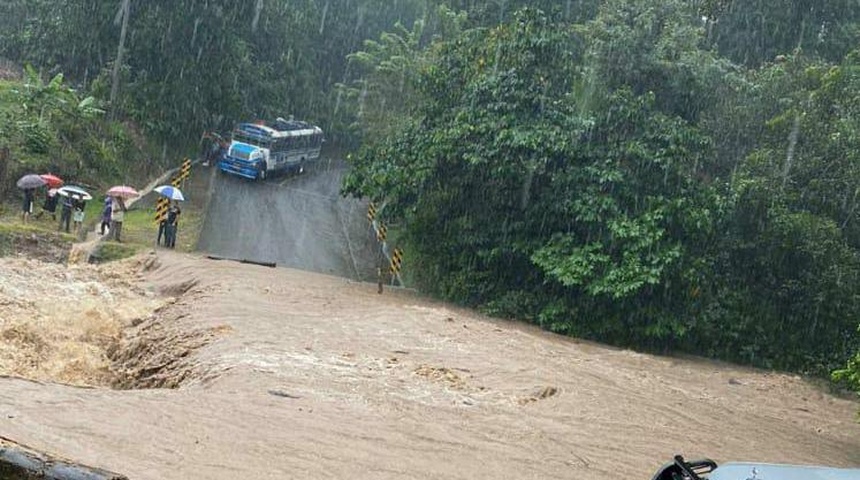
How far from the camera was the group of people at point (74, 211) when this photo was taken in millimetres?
24812

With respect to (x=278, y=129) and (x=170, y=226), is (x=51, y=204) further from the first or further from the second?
(x=278, y=129)

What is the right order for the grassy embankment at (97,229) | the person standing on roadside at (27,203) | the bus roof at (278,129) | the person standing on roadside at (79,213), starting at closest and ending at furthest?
1. the grassy embankment at (97,229)
2. the person standing on roadside at (79,213)
3. the person standing on roadside at (27,203)
4. the bus roof at (278,129)

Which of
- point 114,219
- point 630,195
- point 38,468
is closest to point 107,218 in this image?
point 114,219

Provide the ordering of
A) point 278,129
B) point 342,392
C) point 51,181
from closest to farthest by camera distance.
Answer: point 342,392 → point 51,181 → point 278,129

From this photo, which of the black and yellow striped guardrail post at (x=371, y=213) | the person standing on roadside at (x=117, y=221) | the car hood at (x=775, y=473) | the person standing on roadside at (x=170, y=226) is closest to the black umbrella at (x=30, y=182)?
the person standing on roadside at (x=117, y=221)

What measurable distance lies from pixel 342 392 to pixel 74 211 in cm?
1556

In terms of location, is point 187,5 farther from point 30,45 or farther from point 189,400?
point 189,400

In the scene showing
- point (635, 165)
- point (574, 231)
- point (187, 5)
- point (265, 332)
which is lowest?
point (265, 332)

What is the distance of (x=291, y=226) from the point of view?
3180 cm

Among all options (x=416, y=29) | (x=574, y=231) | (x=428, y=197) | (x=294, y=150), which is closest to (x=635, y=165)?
(x=574, y=231)

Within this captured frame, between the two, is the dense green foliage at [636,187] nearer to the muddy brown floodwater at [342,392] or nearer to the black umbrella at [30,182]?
the muddy brown floodwater at [342,392]

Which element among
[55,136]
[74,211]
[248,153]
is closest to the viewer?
[74,211]

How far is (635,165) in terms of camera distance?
73.0 feet

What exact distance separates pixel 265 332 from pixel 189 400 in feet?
16.2
